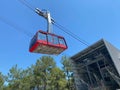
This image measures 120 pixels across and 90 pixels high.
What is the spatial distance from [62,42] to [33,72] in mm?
26615

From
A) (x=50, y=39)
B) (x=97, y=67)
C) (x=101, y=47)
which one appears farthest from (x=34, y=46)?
(x=97, y=67)

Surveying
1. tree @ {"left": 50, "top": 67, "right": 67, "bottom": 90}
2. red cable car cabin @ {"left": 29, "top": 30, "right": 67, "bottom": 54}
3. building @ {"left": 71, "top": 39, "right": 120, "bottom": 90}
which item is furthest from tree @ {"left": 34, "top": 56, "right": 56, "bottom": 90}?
red cable car cabin @ {"left": 29, "top": 30, "right": 67, "bottom": 54}

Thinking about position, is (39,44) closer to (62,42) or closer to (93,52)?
(62,42)

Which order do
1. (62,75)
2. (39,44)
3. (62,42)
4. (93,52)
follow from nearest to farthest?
(39,44)
(62,42)
(93,52)
(62,75)

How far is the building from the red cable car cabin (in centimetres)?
1651

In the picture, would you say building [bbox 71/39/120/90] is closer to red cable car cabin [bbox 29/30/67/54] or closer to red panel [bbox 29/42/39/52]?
red cable car cabin [bbox 29/30/67/54]

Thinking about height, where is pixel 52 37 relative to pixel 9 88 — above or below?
below

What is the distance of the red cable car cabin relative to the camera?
15586 mm

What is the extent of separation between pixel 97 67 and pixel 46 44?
2375cm

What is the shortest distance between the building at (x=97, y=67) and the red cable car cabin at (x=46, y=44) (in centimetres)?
1651

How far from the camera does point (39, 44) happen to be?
50.8 feet

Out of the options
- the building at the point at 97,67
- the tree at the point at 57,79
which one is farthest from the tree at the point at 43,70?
the building at the point at 97,67

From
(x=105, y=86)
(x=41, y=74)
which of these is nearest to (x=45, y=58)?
(x=41, y=74)

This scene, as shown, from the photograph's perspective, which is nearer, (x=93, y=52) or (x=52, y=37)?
(x=52, y=37)
